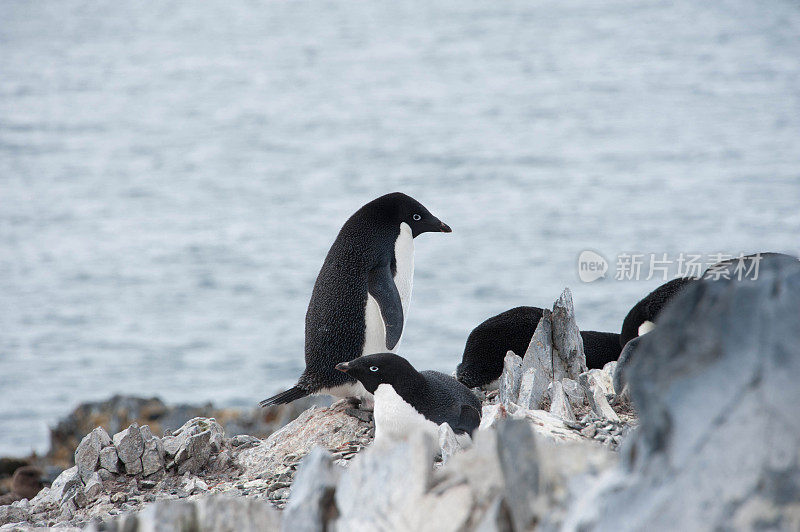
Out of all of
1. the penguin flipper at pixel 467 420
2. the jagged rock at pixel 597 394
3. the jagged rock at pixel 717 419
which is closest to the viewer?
the jagged rock at pixel 717 419

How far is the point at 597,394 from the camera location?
4.21 meters

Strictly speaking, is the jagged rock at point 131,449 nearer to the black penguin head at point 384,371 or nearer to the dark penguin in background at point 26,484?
the black penguin head at point 384,371

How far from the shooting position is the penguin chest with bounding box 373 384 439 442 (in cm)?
386

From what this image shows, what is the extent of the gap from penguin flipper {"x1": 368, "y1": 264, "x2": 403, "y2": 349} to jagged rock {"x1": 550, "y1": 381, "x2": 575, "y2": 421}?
2.83 feet

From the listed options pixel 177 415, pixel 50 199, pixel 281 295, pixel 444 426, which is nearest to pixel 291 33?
pixel 50 199

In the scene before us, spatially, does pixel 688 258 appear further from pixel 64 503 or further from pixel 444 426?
pixel 64 503

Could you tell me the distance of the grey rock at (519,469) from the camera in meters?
1.80

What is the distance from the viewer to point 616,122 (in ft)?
135

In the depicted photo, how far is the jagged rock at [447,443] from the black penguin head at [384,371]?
0.44 m

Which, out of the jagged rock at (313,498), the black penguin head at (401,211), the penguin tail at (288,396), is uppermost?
the black penguin head at (401,211)

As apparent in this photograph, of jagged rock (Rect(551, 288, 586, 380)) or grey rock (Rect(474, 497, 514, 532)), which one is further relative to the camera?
jagged rock (Rect(551, 288, 586, 380))

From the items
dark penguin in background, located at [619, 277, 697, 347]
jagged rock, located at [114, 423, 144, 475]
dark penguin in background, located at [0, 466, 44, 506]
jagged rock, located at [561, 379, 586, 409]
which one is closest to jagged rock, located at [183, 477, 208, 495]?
jagged rock, located at [114, 423, 144, 475]

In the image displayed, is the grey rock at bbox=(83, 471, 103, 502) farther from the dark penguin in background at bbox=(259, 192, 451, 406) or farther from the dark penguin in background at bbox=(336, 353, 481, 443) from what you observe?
the dark penguin in background at bbox=(336, 353, 481, 443)

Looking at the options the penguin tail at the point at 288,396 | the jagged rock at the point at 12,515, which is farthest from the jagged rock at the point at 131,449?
the penguin tail at the point at 288,396
